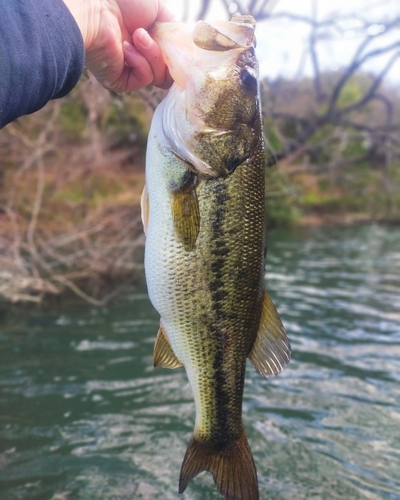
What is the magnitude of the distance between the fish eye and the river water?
2.58 metres

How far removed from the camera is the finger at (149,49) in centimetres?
228

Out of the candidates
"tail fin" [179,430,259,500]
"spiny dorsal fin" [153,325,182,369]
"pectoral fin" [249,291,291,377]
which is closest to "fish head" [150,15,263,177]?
"pectoral fin" [249,291,291,377]

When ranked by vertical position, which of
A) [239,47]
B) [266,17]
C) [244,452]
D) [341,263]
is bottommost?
[341,263]

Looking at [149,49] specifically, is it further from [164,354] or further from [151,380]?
[151,380]

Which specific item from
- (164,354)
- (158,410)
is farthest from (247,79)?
(158,410)

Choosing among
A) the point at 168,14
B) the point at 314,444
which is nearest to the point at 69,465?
the point at 314,444

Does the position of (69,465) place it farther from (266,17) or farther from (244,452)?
(266,17)

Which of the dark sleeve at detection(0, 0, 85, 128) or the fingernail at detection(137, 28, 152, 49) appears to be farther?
the fingernail at detection(137, 28, 152, 49)

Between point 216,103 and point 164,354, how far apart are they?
1.14m

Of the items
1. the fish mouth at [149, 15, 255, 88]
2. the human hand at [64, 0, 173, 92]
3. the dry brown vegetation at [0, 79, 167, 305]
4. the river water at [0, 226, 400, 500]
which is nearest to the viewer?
the fish mouth at [149, 15, 255, 88]

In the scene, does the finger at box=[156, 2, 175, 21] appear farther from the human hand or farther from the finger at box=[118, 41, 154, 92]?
the finger at box=[118, 41, 154, 92]

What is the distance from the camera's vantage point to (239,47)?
2152 mm

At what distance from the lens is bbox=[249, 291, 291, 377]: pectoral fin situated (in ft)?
7.74

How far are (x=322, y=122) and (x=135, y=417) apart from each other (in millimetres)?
11118
